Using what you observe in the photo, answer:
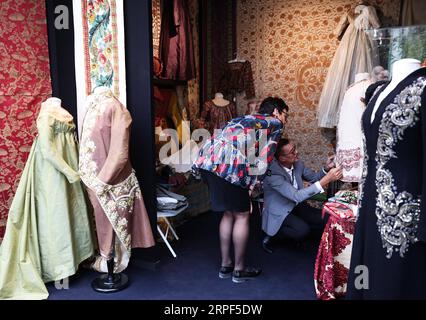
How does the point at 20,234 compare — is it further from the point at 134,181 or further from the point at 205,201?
the point at 205,201

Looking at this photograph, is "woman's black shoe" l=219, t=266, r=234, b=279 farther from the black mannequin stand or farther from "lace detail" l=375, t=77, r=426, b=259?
"lace detail" l=375, t=77, r=426, b=259

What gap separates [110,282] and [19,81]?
157 cm

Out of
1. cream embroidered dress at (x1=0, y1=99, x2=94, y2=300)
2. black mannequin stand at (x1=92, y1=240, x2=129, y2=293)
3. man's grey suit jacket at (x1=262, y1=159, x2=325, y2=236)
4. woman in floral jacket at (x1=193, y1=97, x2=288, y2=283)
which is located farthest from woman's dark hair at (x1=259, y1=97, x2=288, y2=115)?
black mannequin stand at (x1=92, y1=240, x2=129, y2=293)

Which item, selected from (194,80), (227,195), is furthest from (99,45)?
(194,80)

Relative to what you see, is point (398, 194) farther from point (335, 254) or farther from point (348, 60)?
point (348, 60)

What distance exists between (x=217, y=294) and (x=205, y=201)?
1.86 meters

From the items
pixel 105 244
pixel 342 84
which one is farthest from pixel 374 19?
pixel 105 244

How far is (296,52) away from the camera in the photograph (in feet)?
14.3

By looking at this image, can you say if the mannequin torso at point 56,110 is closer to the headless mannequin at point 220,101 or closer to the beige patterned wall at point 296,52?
the headless mannequin at point 220,101

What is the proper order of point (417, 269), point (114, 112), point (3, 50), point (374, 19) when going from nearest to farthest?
1. point (417, 269)
2. point (114, 112)
3. point (3, 50)
4. point (374, 19)

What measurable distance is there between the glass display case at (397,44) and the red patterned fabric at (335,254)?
1148 millimetres

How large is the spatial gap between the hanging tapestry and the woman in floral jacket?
77 cm

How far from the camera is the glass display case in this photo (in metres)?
2.48

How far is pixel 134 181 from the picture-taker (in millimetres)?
2436
